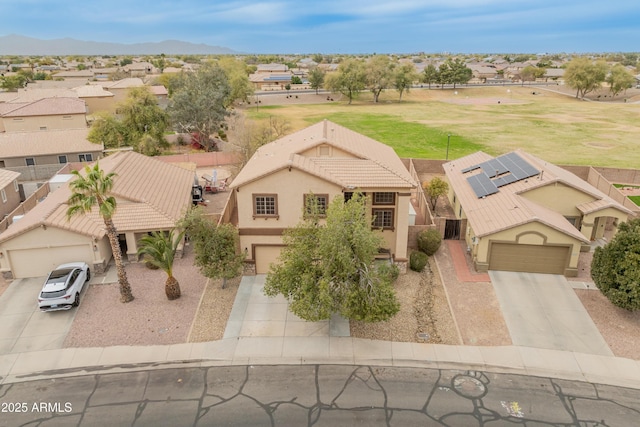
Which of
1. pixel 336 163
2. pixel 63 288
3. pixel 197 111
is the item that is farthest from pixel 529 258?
pixel 197 111

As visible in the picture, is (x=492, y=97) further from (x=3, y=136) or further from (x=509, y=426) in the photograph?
(x=509, y=426)

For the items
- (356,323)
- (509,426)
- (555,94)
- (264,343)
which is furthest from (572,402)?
(555,94)

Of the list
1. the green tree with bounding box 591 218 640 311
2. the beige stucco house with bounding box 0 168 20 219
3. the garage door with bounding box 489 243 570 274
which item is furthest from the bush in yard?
the beige stucco house with bounding box 0 168 20 219

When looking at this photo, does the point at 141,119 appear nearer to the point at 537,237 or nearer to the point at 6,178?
the point at 6,178

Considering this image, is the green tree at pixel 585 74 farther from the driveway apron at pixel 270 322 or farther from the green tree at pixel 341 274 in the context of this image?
the driveway apron at pixel 270 322

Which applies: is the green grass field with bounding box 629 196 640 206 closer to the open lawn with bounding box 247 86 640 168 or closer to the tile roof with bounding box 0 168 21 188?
the open lawn with bounding box 247 86 640 168

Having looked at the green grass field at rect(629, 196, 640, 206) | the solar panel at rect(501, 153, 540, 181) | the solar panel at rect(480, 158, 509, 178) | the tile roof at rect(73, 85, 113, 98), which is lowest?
the green grass field at rect(629, 196, 640, 206)
